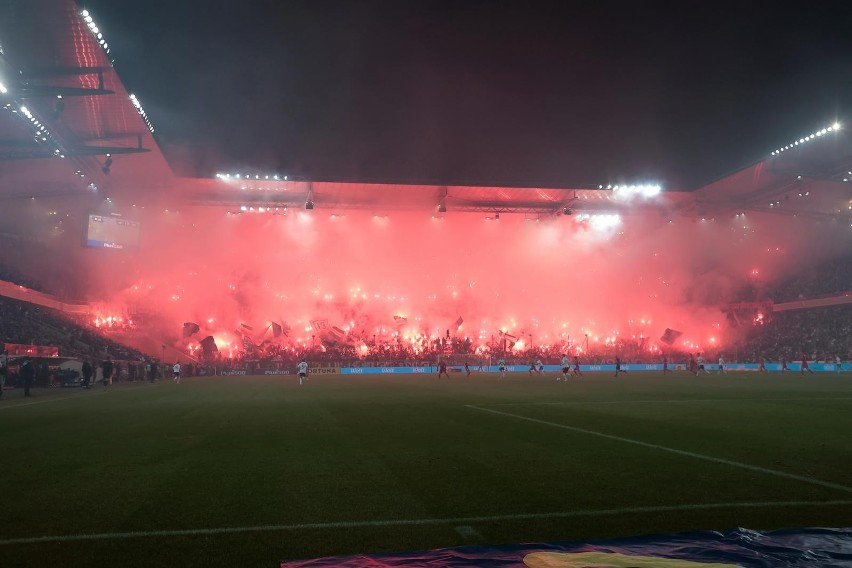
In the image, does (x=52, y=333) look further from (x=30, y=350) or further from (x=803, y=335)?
(x=803, y=335)

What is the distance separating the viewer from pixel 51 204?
132ft

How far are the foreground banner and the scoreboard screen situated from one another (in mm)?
33927

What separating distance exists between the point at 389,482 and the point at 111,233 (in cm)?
3298

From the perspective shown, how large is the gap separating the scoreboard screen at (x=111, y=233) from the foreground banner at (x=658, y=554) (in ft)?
111

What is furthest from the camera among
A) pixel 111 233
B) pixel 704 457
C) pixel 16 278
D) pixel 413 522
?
pixel 16 278

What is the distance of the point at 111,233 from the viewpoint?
32.6m

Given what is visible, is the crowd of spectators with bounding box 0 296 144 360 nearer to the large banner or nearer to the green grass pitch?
the large banner

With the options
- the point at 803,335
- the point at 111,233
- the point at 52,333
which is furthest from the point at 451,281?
the point at 52,333

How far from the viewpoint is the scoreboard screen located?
3148cm

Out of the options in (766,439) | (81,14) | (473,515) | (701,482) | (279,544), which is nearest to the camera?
(279,544)

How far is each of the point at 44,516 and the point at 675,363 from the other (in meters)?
54.0

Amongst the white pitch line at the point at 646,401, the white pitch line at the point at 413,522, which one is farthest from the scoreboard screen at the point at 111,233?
the white pitch line at the point at 413,522

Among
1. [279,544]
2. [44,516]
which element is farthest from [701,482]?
[44,516]

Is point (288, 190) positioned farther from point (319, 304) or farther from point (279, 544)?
point (279, 544)
